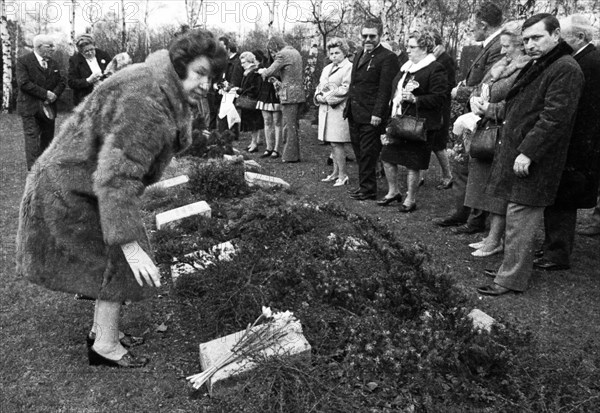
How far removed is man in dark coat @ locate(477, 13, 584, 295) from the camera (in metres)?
4.23

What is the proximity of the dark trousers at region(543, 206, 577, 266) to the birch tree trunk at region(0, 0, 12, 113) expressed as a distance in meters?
16.3

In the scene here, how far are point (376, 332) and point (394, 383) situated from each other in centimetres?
37

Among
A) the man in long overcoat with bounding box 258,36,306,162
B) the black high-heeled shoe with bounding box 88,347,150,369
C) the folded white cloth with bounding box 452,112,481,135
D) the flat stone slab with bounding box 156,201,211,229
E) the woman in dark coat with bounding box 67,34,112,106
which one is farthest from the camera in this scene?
the woman in dark coat with bounding box 67,34,112,106

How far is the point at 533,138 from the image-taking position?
4297mm

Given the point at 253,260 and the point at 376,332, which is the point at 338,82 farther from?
the point at 376,332

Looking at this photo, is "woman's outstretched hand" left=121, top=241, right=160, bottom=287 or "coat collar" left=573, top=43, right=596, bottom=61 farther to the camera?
"coat collar" left=573, top=43, right=596, bottom=61

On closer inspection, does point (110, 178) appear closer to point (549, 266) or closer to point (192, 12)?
point (549, 266)

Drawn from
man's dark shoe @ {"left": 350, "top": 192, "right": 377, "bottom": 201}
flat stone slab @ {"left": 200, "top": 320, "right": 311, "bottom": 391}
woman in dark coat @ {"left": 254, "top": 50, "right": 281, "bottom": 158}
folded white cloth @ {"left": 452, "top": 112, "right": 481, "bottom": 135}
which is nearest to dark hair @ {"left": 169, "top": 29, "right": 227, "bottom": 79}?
flat stone slab @ {"left": 200, "top": 320, "right": 311, "bottom": 391}

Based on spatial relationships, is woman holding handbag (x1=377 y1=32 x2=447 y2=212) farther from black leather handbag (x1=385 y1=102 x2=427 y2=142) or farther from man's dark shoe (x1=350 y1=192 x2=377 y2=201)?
man's dark shoe (x1=350 y1=192 x2=377 y2=201)

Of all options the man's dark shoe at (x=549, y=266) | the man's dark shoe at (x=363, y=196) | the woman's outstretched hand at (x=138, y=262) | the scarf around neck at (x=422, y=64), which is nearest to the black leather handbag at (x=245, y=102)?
the man's dark shoe at (x=363, y=196)

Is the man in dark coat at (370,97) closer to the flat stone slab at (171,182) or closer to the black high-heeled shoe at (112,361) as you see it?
the flat stone slab at (171,182)

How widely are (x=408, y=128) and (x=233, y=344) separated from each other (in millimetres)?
4015

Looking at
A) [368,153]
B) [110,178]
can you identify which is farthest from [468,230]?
[110,178]

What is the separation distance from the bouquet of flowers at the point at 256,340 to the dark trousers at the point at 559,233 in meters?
2.97
